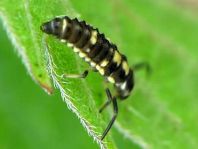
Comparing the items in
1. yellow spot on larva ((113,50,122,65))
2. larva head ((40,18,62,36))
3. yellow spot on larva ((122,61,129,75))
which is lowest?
larva head ((40,18,62,36))

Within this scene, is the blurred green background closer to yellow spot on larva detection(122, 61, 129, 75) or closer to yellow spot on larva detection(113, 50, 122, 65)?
yellow spot on larva detection(122, 61, 129, 75)

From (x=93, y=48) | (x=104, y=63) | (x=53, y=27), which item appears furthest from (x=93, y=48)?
(x=53, y=27)

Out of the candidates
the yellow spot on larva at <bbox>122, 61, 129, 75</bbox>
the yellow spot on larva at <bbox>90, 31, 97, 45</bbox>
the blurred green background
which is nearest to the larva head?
the yellow spot on larva at <bbox>90, 31, 97, 45</bbox>

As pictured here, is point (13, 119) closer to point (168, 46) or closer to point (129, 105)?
point (129, 105)

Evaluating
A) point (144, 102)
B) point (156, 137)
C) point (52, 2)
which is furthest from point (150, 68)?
point (52, 2)

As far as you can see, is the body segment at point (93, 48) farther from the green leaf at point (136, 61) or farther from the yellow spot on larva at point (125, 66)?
the green leaf at point (136, 61)

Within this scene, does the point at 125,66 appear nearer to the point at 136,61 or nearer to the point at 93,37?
the point at 93,37

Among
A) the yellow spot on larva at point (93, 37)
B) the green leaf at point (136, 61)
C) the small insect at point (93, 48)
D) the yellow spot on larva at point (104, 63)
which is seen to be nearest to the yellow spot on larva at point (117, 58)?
the small insect at point (93, 48)
